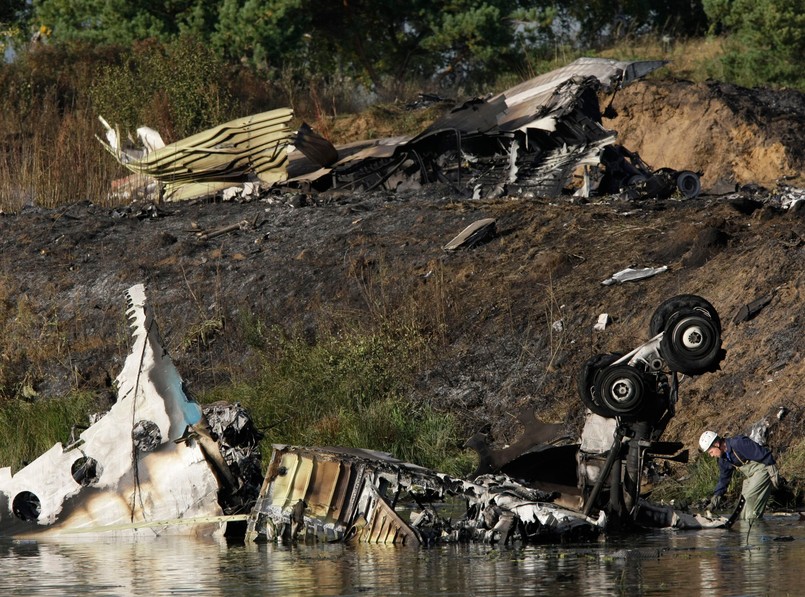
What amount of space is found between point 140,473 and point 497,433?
18.4 ft

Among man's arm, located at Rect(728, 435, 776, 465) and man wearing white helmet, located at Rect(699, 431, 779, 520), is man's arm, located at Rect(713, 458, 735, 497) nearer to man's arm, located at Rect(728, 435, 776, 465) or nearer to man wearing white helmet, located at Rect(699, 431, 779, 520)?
man wearing white helmet, located at Rect(699, 431, 779, 520)

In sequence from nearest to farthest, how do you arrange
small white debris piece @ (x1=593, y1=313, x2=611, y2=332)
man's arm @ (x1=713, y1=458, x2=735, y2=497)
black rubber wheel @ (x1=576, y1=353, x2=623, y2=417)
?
black rubber wheel @ (x1=576, y1=353, x2=623, y2=417) → man's arm @ (x1=713, y1=458, x2=735, y2=497) → small white debris piece @ (x1=593, y1=313, x2=611, y2=332)

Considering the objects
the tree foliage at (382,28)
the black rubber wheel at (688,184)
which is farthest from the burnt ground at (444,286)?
the tree foliage at (382,28)

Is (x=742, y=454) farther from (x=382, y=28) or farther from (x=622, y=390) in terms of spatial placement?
(x=382, y=28)

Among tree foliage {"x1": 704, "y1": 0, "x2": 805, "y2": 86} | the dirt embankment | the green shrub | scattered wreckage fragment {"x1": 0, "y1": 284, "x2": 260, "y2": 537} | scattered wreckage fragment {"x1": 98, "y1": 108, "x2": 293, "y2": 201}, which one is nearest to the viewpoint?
scattered wreckage fragment {"x1": 0, "y1": 284, "x2": 260, "y2": 537}

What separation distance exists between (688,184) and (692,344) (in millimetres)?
11393

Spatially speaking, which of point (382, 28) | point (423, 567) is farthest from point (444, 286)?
point (382, 28)

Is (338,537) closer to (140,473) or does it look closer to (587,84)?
(140,473)

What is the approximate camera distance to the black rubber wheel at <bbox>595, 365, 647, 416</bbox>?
916 centimetres

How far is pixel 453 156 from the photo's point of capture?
21.1 metres

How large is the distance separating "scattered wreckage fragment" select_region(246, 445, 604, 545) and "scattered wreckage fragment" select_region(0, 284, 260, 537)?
0.41 metres

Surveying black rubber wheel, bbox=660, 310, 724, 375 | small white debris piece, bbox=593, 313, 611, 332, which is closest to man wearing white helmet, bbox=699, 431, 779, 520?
black rubber wheel, bbox=660, 310, 724, 375

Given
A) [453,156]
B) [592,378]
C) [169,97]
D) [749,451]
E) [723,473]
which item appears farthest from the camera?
[169,97]

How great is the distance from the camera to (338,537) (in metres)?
9.10
